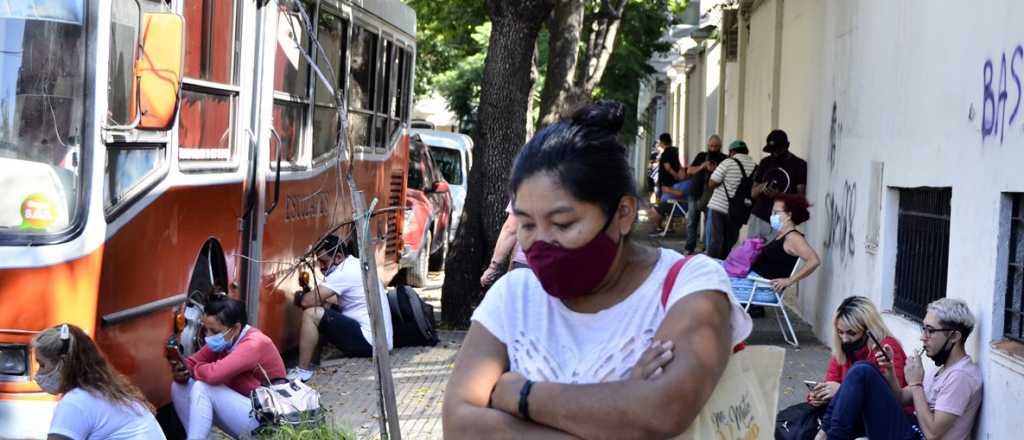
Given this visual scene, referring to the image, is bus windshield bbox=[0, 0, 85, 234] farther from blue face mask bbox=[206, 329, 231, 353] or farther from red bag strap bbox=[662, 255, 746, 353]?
red bag strap bbox=[662, 255, 746, 353]

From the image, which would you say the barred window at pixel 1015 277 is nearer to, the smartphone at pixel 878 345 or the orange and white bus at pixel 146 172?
the smartphone at pixel 878 345

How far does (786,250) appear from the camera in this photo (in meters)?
12.1

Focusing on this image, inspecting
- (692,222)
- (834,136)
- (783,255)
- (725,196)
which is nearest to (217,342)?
(783,255)

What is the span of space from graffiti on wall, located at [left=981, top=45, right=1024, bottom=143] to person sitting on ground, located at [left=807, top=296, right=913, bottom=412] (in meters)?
1.08

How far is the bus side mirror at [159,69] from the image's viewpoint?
6.55 meters

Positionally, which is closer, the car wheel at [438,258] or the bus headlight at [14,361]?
the bus headlight at [14,361]

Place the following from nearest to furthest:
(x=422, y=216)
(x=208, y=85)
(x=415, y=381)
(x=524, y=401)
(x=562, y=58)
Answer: (x=524, y=401), (x=208, y=85), (x=415, y=381), (x=422, y=216), (x=562, y=58)

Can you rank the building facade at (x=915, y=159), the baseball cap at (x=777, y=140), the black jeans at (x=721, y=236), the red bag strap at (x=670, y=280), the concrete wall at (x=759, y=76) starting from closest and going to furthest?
the red bag strap at (x=670, y=280), the building facade at (x=915, y=159), the baseball cap at (x=777, y=140), the black jeans at (x=721, y=236), the concrete wall at (x=759, y=76)

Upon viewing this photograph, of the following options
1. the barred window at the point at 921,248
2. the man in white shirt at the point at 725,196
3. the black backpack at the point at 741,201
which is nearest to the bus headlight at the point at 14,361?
the barred window at the point at 921,248

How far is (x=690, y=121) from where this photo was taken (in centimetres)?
3588

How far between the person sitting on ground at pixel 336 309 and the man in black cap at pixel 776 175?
165 inches

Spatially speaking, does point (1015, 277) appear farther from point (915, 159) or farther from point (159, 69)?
point (159, 69)

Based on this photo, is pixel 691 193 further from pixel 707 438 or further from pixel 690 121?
pixel 707 438

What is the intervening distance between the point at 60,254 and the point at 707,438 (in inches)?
177
